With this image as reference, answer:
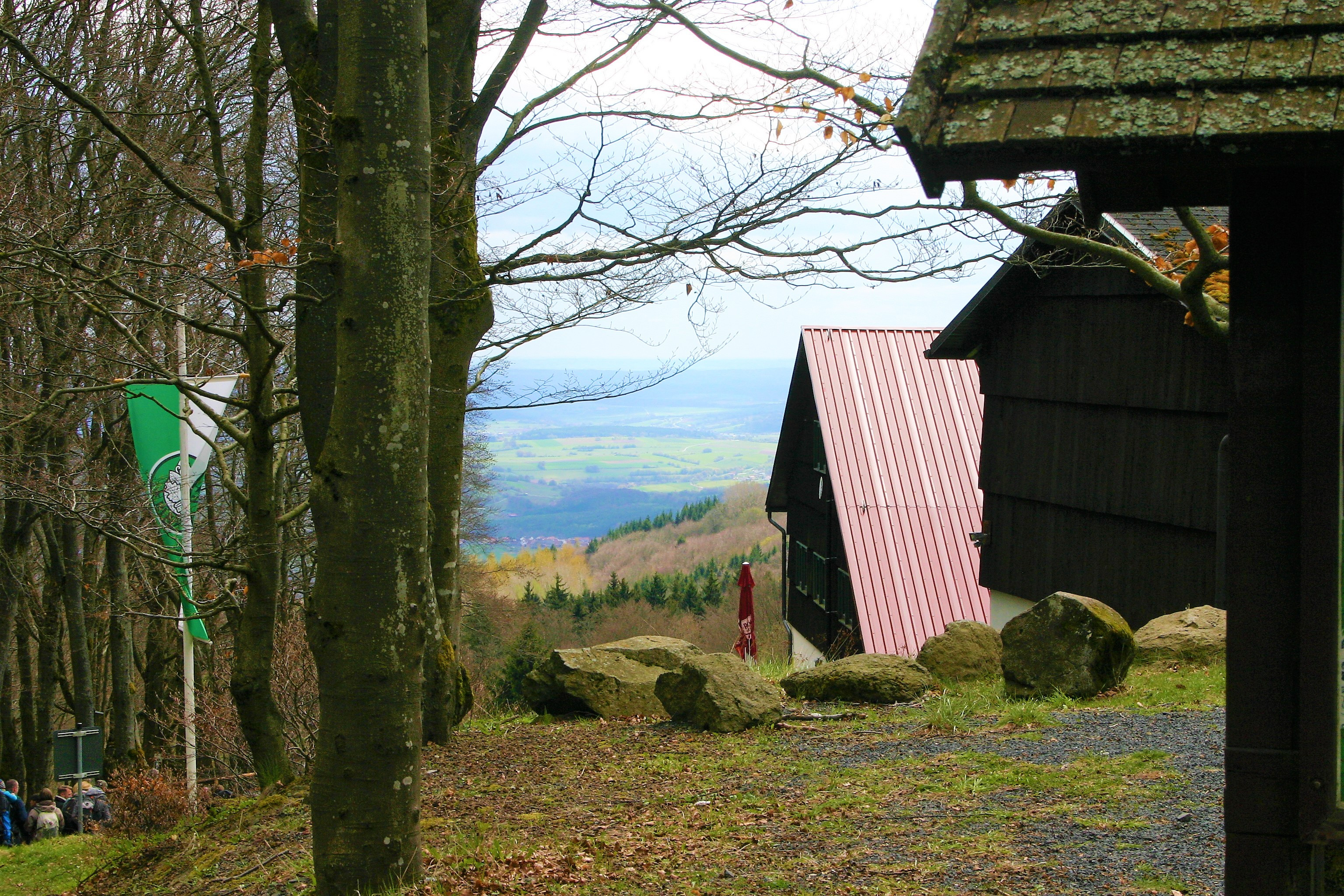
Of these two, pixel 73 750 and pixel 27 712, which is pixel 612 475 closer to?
pixel 27 712

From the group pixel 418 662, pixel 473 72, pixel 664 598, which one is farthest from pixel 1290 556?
pixel 664 598

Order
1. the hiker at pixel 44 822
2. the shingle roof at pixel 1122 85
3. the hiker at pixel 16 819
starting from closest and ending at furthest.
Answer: the shingle roof at pixel 1122 85, the hiker at pixel 16 819, the hiker at pixel 44 822

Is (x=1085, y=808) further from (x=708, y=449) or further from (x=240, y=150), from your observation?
(x=708, y=449)

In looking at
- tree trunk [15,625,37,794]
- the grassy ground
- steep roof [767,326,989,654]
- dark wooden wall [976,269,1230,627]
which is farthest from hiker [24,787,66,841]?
dark wooden wall [976,269,1230,627]

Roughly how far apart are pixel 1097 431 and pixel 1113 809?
940 cm

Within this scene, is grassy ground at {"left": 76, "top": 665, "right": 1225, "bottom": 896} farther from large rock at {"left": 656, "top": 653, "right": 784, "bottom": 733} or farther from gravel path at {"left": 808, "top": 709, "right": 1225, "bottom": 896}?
large rock at {"left": 656, "top": 653, "right": 784, "bottom": 733}

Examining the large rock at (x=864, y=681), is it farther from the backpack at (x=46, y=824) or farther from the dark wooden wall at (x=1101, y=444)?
the backpack at (x=46, y=824)

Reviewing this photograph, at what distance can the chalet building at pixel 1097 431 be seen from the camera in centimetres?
1271

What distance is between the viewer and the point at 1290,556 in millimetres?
3062

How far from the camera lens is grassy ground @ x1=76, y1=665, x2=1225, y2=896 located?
5.07 meters

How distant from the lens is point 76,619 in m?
18.3

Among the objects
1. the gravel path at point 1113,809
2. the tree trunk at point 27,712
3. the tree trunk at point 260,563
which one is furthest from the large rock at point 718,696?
the tree trunk at point 27,712

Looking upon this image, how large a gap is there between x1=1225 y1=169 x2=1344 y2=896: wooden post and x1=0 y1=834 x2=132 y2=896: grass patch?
9.38 metres

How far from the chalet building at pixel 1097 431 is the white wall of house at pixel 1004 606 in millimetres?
34
